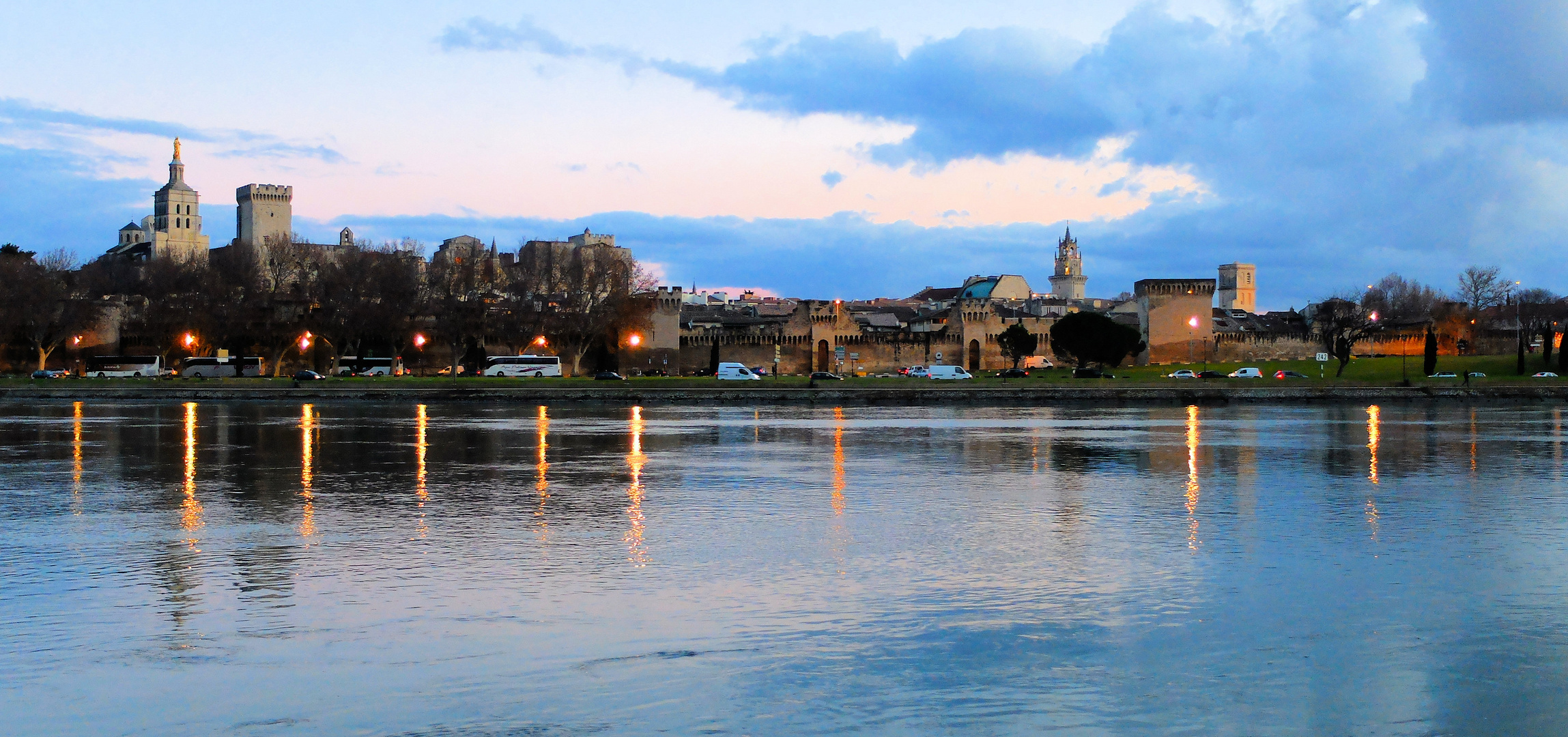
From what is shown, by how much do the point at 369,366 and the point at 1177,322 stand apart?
182 feet

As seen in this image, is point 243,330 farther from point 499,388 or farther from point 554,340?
point 499,388

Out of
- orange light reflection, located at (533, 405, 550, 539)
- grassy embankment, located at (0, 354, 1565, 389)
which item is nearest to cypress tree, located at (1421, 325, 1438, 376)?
grassy embankment, located at (0, 354, 1565, 389)

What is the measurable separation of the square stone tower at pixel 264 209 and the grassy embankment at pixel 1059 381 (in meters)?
64.6

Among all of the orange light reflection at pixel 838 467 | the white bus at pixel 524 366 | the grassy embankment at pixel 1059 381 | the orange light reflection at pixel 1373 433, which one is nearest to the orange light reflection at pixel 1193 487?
the orange light reflection at pixel 1373 433

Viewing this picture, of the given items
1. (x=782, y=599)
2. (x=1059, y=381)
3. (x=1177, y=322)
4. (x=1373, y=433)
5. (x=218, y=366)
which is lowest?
(x=782, y=599)

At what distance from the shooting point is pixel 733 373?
70.7 m

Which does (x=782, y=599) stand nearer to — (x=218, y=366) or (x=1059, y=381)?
(x=1059, y=381)

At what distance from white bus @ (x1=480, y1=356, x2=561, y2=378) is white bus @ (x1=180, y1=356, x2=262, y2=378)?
14.9m

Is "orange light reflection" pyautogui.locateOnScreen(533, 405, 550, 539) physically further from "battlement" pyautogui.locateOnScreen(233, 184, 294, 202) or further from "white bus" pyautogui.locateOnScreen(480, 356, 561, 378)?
"battlement" pyautogui.locateOnScreen(233, 184, 294, 202)

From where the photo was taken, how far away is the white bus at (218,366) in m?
77.2

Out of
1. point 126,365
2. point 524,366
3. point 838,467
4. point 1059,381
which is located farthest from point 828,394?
point 126,365

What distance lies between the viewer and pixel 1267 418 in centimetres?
3947

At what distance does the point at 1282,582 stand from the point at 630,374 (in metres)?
73.3

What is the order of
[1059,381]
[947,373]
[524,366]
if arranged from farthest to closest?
[524,366]
[947,373]
[1059,381]
